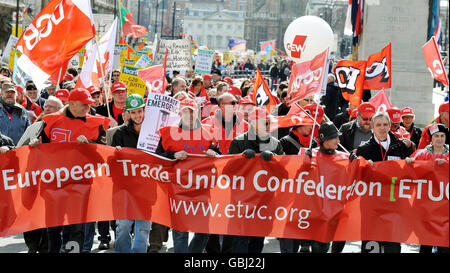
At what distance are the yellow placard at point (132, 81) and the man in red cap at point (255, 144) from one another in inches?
209

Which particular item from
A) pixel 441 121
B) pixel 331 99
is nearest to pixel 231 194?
pixel 441 121

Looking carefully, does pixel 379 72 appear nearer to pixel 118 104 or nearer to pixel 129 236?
pixel 118 104

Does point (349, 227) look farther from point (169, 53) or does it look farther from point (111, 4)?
point (111, 4)

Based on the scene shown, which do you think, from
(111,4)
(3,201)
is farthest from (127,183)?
(111,4)

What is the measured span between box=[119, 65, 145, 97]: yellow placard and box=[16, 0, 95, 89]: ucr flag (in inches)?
126

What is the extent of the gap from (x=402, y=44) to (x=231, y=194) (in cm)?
1468

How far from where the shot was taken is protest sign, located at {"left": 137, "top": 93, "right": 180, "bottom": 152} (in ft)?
24.0

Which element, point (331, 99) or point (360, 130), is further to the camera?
point (331, 99)

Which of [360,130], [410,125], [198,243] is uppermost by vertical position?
[360,130]

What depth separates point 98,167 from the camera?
6.97m

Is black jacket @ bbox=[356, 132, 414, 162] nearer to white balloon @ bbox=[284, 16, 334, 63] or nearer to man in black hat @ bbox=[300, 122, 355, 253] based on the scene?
man in black hat @ bbox=[300, 122, 355, 253]

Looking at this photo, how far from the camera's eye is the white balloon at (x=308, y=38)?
60.0ft

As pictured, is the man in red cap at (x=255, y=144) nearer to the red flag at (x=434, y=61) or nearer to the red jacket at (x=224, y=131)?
the red jacket at (x=224, y=131)

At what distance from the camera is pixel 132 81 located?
1238 cm
